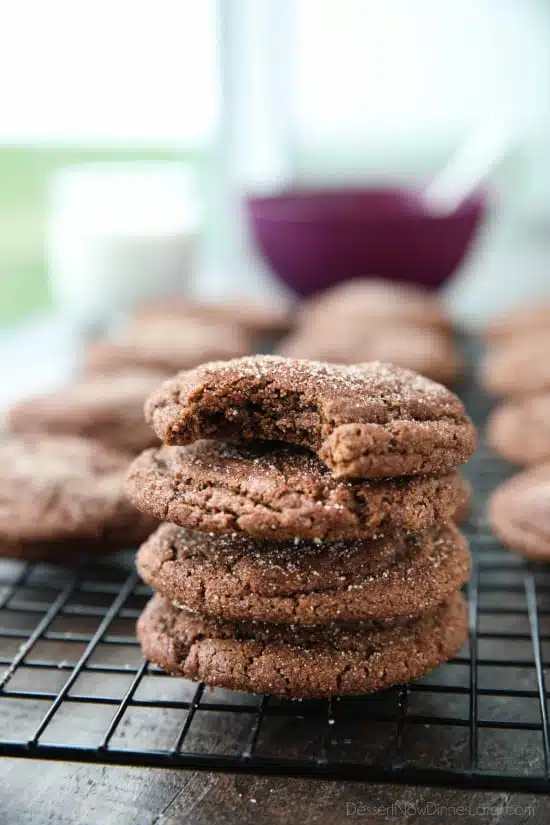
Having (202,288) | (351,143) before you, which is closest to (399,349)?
(202,288)

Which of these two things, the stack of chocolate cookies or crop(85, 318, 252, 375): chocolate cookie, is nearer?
the stack of chocolate cookies

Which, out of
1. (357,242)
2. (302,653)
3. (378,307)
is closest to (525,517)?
(302,653)

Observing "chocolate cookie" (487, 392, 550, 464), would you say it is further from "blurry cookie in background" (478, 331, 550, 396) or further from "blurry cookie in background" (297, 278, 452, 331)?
"blurry cookie in background" (297, 278, 452, 331)

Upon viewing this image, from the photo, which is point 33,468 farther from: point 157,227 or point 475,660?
point 157,227

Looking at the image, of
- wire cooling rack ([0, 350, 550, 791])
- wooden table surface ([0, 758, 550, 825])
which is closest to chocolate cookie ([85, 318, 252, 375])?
wire cooling rack ([0, 350, 550, 791])

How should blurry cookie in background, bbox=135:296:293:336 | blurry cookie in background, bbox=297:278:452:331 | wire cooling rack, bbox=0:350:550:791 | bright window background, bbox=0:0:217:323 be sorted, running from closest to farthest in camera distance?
wire cooling rack, bbox=0:350:550:791 → blurry cookie in background, bbox=297:278:452:331 → blurry cookie in background, bbox=135:296:293:336 → bright window background, bbox=0:0:217:323

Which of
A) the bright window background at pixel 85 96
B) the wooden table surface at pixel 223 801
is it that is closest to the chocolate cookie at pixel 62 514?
the wooden table surface at pixel 223 801

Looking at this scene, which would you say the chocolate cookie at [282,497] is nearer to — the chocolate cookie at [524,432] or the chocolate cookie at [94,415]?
the chocolate cookie at [94,415]

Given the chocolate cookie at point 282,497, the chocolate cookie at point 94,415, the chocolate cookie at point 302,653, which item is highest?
the chocolate cookie at point 282,497
